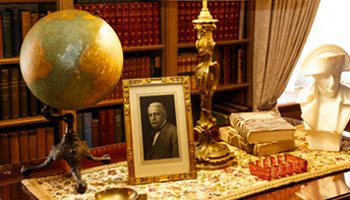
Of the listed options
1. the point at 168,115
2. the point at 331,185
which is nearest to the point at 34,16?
the point at 168,115

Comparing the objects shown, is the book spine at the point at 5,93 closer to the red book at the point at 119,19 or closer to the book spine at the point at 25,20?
the book spine at the point at 25,20

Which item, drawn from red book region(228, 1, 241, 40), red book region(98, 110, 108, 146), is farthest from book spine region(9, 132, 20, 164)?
red book region(228, 1, 241, 40)

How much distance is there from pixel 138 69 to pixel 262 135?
4.64 ft

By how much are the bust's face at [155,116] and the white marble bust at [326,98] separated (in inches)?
25.4

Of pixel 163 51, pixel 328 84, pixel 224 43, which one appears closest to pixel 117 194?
pixel 328 84

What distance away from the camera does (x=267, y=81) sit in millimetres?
3967

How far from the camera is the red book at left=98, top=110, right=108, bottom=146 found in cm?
A: 344

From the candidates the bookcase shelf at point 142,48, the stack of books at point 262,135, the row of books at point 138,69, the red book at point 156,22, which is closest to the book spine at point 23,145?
the row of books at point 138,69

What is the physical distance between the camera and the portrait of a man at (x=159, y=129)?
78.1 inches

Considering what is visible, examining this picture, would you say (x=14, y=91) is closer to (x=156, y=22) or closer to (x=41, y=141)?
(x=41, y=141)

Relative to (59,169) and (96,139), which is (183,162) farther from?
(96,139)

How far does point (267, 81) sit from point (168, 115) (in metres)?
2.08

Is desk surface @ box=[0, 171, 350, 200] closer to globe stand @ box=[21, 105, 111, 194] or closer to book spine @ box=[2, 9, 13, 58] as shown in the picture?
globe stand @ box=[21, 105, 111, 194]

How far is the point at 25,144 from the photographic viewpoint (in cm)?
322
